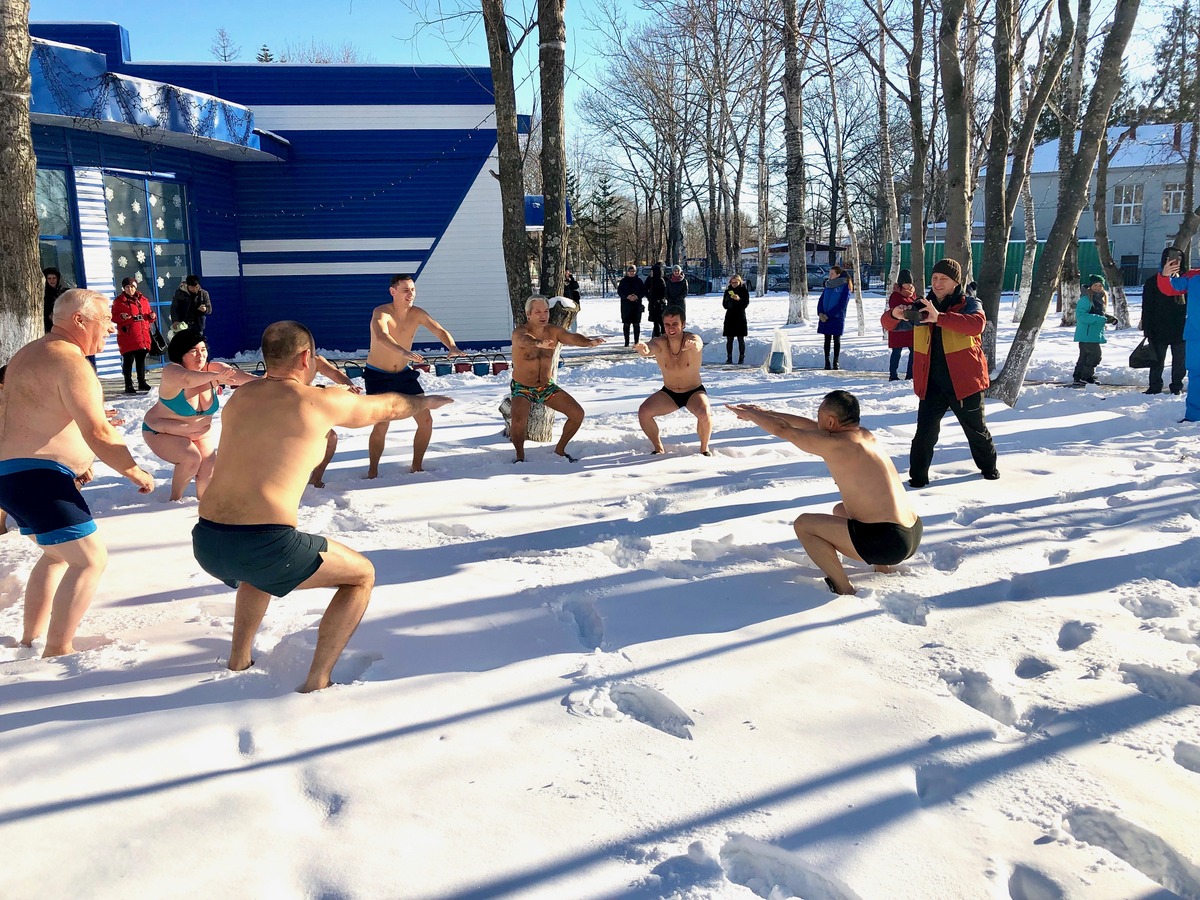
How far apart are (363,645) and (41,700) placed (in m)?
1.14

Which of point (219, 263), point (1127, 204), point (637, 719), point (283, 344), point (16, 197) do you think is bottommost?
point (637, 719)

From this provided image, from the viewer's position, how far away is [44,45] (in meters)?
10.8

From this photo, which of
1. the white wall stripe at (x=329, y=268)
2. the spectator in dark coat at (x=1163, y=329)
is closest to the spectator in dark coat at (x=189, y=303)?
the white wall stripe at (x=329, y=268)

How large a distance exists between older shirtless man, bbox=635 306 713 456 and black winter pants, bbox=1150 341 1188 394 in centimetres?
580

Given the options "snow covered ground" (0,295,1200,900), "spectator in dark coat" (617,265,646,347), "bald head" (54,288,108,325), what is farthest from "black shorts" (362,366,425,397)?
"spectator in dark coat" (617,265,646,347)

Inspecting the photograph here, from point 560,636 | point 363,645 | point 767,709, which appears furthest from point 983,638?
point 363,645

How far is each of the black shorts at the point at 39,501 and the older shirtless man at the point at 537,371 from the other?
13.2 ft

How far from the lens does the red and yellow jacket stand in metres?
5.96

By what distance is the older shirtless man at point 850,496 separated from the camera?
13.3 ft

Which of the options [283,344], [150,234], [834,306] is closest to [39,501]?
[283,344]

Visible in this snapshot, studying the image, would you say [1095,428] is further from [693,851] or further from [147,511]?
[147,511]

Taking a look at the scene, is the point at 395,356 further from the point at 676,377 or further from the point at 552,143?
the point at 552,143

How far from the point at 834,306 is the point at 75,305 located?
36.7 ft

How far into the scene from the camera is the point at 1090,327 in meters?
10.5
